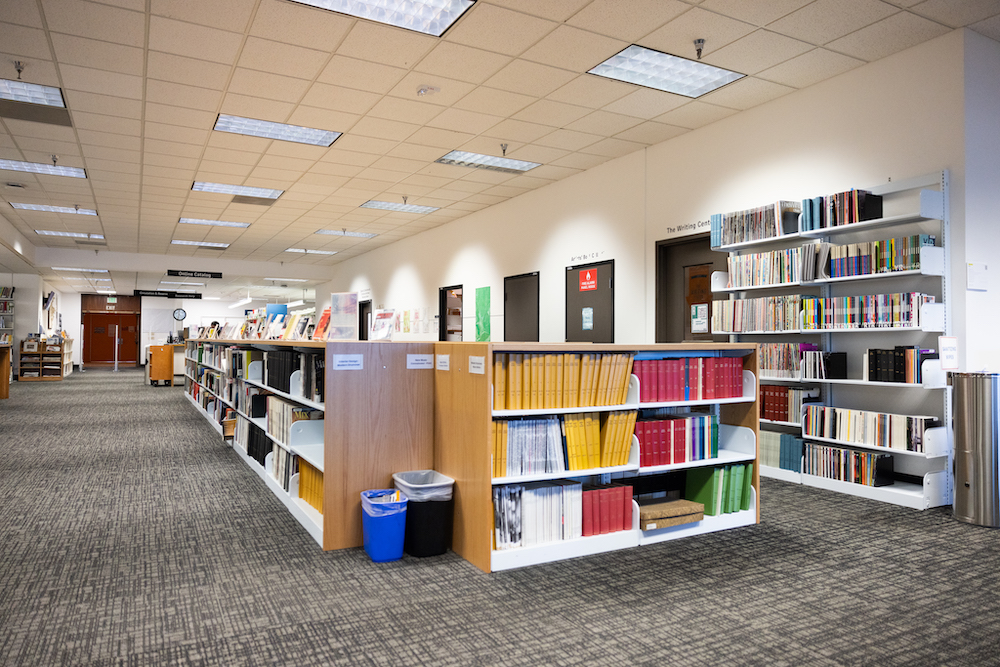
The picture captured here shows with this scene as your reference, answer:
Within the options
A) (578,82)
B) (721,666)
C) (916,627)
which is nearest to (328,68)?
(578,82)

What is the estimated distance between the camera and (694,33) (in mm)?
4297

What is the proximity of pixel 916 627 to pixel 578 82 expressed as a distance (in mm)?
4220

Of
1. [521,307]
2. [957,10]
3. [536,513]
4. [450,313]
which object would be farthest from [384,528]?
[450,313]

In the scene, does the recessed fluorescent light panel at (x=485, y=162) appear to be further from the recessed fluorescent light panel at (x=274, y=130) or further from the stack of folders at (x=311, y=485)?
the stack of folders at (x=311, y=485)

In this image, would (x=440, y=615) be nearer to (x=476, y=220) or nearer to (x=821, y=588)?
(x=821, y=588)

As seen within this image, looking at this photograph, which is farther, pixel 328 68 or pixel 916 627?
pixel 328 68

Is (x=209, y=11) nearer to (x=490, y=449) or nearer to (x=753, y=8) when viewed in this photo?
(x=490, y=449)

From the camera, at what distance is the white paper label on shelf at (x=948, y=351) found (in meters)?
4.22

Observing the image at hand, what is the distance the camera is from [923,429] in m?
4.26

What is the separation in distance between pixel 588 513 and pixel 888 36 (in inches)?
150

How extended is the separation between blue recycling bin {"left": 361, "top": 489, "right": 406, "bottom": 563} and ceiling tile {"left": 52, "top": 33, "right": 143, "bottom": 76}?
3613 millimetres

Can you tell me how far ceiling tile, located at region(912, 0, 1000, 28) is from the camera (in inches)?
154

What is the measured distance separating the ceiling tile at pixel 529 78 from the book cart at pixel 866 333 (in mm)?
1897

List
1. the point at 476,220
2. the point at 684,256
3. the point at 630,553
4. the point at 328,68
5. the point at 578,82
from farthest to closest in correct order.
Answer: the point at 476,220 → the point at 684,256 → the point at 578,82 → the point at 328,68 → the point at 630,553
